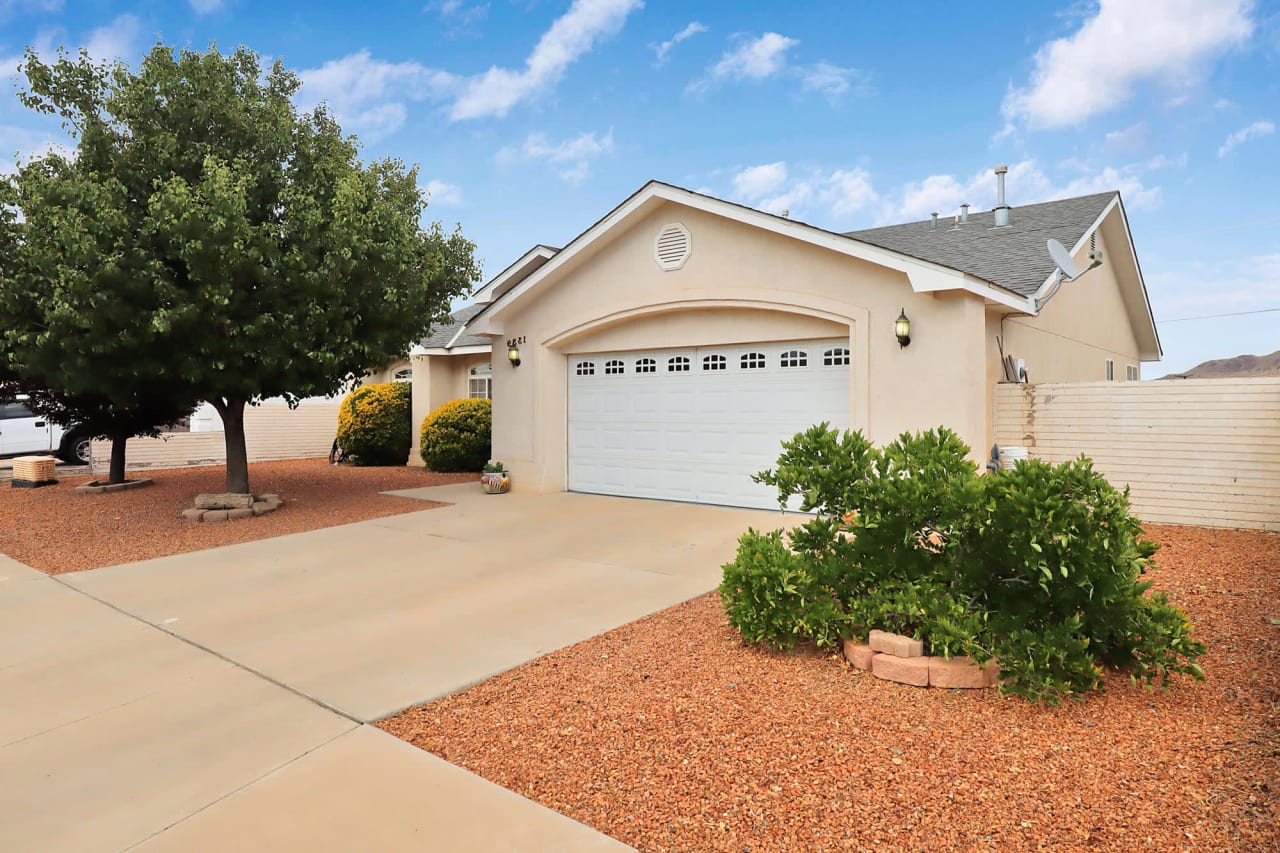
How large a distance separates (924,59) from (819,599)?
1245 cm

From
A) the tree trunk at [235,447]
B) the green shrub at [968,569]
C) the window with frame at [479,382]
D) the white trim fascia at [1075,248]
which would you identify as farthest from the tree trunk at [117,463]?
the white trim fascia at [1075,248]

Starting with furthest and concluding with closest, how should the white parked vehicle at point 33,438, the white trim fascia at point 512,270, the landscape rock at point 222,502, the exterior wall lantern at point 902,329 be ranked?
the white parked vehicle at point 33,438, the white trim fascia at point 512,270, the landscape rock at point 222,502, the exterior wall lantern at point 902,329

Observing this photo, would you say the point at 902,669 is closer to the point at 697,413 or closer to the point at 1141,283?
the point at 697,413

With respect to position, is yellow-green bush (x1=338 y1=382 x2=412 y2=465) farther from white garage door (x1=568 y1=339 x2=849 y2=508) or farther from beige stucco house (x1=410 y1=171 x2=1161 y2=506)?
white garage door (x1=568 y1=339 x2=849 y2=508)

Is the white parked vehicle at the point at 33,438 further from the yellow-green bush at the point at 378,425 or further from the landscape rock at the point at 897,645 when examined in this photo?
the landscape rock at the point at 897,645

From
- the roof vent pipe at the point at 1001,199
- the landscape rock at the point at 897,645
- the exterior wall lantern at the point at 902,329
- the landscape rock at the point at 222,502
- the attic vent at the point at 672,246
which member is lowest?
the landscape rock at the point at 897,645

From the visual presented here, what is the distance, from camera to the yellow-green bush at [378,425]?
56.0 feet

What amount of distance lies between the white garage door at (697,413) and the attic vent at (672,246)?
1303 mm

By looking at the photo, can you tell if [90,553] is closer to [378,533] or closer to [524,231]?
[378,533]

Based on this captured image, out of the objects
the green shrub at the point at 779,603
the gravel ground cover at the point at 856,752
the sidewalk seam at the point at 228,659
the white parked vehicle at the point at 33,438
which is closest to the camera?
the gravel ground cover at the point at 856,752

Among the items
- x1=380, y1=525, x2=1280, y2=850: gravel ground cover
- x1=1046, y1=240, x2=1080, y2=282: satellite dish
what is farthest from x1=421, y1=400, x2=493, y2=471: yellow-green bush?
x1=380, y1=525, x2=1280, y2=850: gravel ground cover

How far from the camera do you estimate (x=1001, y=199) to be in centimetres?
1261

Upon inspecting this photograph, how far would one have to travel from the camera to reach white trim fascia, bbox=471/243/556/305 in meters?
12.2

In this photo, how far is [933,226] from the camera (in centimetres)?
1333
